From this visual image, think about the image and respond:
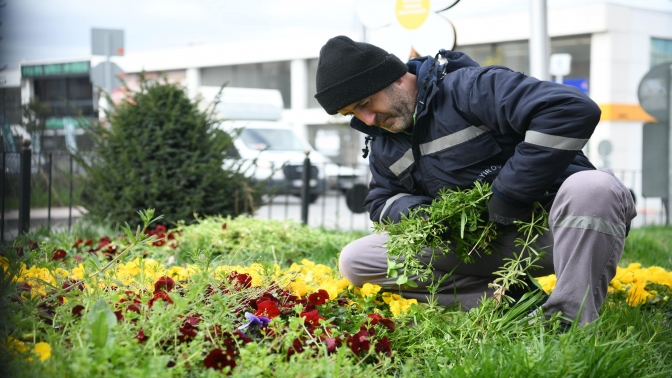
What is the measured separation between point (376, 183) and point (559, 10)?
88.5ft

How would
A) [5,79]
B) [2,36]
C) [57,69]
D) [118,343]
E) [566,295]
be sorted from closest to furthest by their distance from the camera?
[2,36] → [5,79] → [118,343] → [566,295] → [57,69]

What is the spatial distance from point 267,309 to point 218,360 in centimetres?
42

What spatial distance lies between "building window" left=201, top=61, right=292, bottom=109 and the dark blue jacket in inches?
1443

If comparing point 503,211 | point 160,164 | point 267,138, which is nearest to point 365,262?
point 503,211

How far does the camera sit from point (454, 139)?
2.63 metres

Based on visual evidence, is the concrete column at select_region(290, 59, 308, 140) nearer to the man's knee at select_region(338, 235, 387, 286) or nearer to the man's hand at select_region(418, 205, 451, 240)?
the man's knee at select_region(338, 235, 387, 286)

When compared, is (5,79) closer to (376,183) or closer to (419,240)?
(419,240)

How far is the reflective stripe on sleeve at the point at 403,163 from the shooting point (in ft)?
9.18

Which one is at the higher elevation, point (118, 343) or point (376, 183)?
point (376, 183)

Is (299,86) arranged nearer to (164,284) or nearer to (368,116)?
(368,116)

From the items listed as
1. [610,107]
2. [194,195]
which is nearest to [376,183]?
[194,195]

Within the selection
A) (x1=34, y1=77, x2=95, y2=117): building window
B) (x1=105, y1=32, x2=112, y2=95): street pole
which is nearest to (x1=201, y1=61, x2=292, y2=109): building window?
(x1=34, y1=77, x2=95, y2=117): building window

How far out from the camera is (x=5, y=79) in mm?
1392

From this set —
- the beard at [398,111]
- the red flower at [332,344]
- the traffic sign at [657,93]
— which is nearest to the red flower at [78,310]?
the red flower at [332,344]
